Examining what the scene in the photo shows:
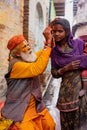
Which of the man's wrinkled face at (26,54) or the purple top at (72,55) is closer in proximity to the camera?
the purple top at (72,55)

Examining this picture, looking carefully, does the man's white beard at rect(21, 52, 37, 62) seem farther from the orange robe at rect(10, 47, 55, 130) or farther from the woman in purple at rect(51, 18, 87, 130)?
the woman in purple at rect(51, 18, 87, 130)

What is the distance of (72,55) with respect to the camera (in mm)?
3443

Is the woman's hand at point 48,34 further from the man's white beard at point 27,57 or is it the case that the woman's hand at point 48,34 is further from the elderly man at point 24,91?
the man's white beard at point 27,57

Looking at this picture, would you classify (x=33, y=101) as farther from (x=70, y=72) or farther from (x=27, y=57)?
(x=70, y=72)

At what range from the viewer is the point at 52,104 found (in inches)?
315

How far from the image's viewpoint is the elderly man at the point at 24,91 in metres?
3.64

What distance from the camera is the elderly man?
3639mm

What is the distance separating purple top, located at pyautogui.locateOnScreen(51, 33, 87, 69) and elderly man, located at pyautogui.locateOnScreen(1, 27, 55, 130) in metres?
0.16

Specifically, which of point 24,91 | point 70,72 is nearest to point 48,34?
point 70,72

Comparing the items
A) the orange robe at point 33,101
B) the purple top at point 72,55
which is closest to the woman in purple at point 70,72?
the purple top at point 72,55

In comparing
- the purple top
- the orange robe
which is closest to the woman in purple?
the purple top

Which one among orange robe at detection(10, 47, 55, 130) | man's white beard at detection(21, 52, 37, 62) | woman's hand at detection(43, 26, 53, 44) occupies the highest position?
woman's hand at detection(43, 26, 53, 44)

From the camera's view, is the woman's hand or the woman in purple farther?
the woman's hand

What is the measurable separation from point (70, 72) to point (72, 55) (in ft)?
0.61
